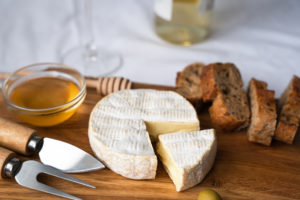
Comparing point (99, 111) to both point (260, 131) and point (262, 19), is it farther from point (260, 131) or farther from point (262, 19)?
point (262, 19)

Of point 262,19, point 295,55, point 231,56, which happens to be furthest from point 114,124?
point 262,19

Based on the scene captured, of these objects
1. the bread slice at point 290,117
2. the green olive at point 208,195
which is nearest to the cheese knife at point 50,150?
the green olive at point 208,195

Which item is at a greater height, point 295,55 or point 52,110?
point 295,55

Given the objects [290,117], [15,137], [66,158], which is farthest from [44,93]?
[290,117]

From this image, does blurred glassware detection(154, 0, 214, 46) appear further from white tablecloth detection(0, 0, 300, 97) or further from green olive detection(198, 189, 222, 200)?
green olive detection(198, 189, 222, 200)

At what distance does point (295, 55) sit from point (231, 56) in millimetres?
613

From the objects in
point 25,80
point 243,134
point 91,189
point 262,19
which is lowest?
point 91,189

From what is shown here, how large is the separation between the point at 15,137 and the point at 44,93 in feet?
1.46

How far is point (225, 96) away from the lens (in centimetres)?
264

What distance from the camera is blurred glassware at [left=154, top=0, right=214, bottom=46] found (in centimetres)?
321

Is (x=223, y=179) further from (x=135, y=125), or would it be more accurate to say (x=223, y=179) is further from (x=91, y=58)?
Result: (x=91, y=58)

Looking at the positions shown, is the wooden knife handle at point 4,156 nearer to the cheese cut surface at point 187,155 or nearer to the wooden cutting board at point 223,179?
the wooden cutting board at point 223,179

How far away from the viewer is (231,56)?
11.8ft

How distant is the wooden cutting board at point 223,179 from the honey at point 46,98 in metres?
0.13
